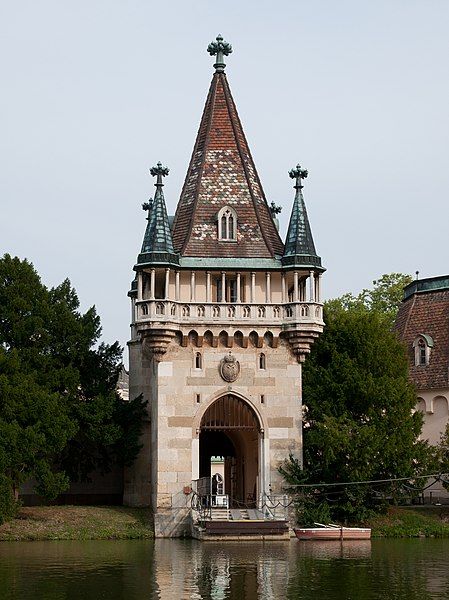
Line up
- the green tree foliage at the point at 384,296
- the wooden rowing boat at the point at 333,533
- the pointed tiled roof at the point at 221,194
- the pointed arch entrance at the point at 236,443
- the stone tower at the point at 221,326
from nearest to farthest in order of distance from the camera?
the wooden rowing boat at the point at 333,533 < the stone tower at the point at 221,326 < the pointed arch entrance at the point at 236,443 < the pointed tiled roof at the point at 221,194 < the green tree foliage at the point at 384,296

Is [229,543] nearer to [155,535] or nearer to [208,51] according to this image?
[155,535]

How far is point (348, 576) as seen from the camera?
30.4m

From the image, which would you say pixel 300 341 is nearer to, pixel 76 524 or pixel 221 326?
pixel 221 326

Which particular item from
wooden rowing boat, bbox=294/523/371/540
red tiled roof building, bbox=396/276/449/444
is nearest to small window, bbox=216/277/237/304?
wooden rowing boat, bbox=294/523/371/540

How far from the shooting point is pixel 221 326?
48375mm

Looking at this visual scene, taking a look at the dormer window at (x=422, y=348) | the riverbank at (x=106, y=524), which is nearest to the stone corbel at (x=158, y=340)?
the riverbank at (x=106, y=524)

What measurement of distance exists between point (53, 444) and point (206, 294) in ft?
28.9

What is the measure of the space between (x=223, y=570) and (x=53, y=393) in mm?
17344

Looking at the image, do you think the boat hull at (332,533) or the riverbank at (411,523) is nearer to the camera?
the boat hull at (332,533)

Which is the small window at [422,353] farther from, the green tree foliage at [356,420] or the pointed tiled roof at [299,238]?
the pointed tiled roof at [299,238]

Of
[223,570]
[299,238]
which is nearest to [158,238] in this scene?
[299,238]

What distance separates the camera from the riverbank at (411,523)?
47406 millimetres

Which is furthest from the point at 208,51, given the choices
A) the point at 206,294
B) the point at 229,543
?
the point at 229,543

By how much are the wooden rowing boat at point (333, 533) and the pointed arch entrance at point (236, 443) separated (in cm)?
462
